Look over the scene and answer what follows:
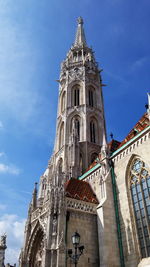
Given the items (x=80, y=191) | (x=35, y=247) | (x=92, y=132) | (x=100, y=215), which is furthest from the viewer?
(x=92, y=132)

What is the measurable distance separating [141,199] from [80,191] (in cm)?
481

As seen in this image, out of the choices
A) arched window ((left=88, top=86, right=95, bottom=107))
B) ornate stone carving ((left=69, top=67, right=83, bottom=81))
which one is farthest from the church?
ornate stone carving ((left=69, top=67, right=83, bottom=81))

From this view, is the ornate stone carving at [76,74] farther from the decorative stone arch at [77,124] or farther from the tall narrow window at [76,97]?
the decorative stone arch at [77,124]

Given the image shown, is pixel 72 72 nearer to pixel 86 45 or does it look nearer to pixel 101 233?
pixel 86 45

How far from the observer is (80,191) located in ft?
57.8

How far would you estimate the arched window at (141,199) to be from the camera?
1330 cm

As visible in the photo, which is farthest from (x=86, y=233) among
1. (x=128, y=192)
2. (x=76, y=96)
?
(x=76, y=96)

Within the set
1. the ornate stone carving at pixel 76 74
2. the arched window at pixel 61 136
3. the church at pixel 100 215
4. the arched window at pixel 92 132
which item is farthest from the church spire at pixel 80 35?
the church at pixel 100 215

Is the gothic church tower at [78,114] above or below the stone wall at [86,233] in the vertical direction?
above

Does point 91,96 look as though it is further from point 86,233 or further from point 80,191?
point 86,233

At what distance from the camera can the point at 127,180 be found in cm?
1588

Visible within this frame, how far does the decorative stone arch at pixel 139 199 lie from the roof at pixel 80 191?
3.04 m

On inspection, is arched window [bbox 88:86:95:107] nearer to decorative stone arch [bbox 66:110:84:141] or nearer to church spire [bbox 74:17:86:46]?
decorative stone arch [bbox 66:110:84:141]

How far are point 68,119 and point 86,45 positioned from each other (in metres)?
17.5
